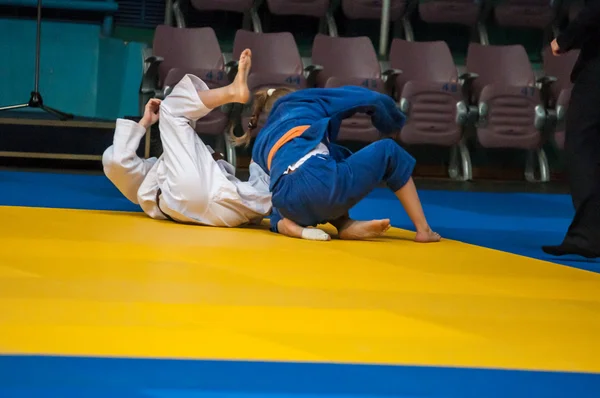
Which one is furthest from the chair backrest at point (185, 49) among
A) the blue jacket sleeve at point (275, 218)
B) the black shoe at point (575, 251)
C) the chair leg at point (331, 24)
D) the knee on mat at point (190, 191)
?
the black shoe at point (575, 251)

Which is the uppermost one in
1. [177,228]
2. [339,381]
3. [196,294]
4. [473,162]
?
[339,381]

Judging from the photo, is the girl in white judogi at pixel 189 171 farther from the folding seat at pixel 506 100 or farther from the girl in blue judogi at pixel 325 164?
the folding seat at pixel 506 100

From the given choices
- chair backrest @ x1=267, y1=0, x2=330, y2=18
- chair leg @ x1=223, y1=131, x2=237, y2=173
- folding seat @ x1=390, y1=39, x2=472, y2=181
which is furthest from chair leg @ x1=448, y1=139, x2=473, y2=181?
chair leg @ x1=223, y1=131, x2=237, y2=173

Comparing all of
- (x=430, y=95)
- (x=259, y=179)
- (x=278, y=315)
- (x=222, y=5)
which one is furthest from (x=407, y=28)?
(x=278, y=315)

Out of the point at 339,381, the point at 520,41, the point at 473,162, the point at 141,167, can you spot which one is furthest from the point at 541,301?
the point at 520,41

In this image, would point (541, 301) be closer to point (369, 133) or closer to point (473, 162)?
point (369, 133)

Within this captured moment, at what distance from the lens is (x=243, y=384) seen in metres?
1.91

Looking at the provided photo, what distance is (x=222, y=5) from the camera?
352 inches

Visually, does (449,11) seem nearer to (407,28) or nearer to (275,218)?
(407,28)

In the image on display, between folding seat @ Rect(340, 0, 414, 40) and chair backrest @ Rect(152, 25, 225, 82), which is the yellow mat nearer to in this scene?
chair backrest @ Rect(152, 25, 225, 82)

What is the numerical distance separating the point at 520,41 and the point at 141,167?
642cm

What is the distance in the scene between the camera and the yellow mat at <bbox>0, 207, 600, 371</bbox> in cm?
221

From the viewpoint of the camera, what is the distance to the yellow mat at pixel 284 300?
2207mm

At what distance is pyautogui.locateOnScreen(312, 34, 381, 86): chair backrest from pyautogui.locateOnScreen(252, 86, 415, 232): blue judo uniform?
12.4 feet
